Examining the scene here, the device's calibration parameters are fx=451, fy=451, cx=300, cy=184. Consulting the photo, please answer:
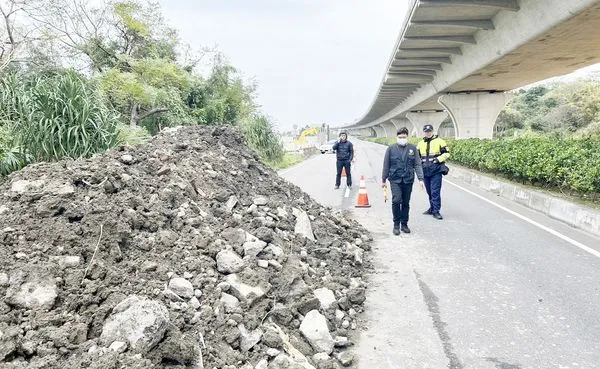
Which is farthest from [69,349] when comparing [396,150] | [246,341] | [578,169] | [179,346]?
[578,169]

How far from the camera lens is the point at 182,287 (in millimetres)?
3490

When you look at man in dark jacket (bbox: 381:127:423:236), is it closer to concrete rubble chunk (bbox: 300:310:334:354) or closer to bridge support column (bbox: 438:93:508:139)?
concrete rubble chunk (bbox: 300:310:334:354)

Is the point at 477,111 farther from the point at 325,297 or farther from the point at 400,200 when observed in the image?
the point at 325,297

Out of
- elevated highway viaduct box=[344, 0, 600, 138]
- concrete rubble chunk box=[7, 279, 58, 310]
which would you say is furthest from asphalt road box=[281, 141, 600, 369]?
elevated highway viaduct box=[344, 0, 600, 138]

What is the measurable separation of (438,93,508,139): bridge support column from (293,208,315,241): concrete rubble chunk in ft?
69.2

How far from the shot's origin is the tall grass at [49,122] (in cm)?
598

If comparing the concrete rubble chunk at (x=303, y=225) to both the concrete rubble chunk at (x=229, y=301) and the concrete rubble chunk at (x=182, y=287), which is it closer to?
the concrete rubble chunk at (x=229, y=301)

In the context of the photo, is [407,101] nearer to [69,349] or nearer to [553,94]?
[553,94]

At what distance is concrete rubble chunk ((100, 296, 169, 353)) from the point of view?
8.79 feet

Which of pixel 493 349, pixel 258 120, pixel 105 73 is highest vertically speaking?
pixel 105 73

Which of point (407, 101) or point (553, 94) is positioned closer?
point (407, 101)

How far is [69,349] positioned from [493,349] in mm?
3030

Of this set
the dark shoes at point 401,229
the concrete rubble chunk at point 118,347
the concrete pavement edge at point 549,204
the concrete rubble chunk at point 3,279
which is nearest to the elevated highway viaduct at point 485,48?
the concrete pavement edge at point 549,204

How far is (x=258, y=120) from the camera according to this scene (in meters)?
23.6
